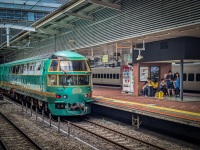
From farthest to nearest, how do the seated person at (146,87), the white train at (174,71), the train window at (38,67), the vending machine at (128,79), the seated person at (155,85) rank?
1. the white train at (174,71)
2. the vending machine at (128,79)
3. the seated person at (155,85)
4. the seated person at (146,87)
5. the train window at (38,67)

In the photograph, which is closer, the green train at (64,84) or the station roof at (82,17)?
the station roof at (82,17)

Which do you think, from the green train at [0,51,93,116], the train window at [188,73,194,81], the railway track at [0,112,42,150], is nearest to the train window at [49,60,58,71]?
the green train at [0,51,93,116]

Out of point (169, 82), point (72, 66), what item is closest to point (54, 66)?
point (72, 66)

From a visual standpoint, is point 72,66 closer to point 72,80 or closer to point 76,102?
point 72,80

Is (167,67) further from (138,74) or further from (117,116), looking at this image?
(117,116)

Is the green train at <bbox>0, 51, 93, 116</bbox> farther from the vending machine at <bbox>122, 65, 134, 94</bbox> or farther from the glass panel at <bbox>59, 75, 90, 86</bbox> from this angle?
the vending machine at <bbox>122, 65, 134, 94</bbox>

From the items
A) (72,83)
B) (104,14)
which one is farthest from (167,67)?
(72,83)

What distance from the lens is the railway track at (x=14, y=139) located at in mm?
9852

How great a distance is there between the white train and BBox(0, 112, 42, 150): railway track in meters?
13.7

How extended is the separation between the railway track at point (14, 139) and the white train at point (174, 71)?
44.9 feet

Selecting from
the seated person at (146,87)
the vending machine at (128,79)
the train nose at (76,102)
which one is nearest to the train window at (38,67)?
the train nose at (76,102)

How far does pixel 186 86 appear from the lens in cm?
2170

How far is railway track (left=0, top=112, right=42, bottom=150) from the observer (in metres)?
9.85

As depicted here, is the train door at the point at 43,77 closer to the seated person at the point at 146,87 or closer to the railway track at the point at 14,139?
the railway track at the point at 14,139
